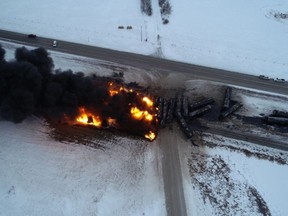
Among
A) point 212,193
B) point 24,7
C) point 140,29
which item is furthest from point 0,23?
point 212,193

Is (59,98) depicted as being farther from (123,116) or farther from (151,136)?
(151,136)

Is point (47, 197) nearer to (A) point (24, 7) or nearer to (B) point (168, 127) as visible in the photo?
(B) point (168, 127)

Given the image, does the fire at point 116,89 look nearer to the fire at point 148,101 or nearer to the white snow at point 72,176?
the fire at point 148,101

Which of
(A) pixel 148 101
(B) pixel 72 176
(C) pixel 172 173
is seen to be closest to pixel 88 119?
(B) pixel 72 176

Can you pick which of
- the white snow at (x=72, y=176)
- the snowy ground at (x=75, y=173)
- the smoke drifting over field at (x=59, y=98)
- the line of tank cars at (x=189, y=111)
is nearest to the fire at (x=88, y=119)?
the smoke drifting over field at (x=59, y=98)

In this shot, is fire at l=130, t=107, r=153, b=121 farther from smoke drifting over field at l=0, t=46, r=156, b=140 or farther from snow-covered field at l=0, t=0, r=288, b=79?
snow-covered field at l=0, t=0, r=288, b=79
